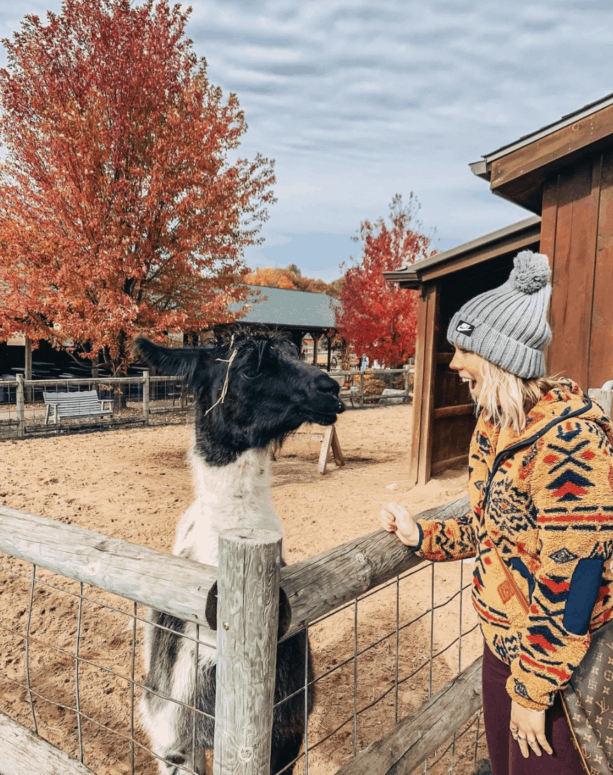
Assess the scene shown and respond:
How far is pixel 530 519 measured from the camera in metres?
1.36

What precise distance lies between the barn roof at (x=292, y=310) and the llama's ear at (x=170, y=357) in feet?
62.1

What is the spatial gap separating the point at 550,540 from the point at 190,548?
4.86 feet

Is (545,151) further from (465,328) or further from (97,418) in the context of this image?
(97,418)

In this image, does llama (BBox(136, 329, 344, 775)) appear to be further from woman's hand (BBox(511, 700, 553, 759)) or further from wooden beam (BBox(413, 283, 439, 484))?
wooden beam (BBox(413, 283, 439, 484))

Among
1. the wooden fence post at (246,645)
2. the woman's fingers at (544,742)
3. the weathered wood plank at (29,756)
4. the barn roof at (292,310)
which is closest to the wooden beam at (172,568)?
the wooden fence post at (246,645)

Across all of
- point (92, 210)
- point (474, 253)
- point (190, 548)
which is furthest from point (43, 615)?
point (92, 210)

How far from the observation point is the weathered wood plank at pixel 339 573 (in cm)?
141

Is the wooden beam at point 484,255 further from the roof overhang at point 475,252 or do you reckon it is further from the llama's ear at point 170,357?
the llama's ear at point 170,357

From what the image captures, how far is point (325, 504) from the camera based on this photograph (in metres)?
7.48

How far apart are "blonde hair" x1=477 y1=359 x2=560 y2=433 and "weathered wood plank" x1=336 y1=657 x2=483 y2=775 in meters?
1.24

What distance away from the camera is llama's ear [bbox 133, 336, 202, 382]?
8.20 feet

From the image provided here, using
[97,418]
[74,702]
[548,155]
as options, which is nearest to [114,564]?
[74,702]

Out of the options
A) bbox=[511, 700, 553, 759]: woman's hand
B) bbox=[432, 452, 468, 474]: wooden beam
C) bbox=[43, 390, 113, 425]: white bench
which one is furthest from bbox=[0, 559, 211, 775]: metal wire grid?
bbox=[43, 390, 113, 425]: white bench

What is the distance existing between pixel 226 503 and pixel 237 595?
3.61ft
